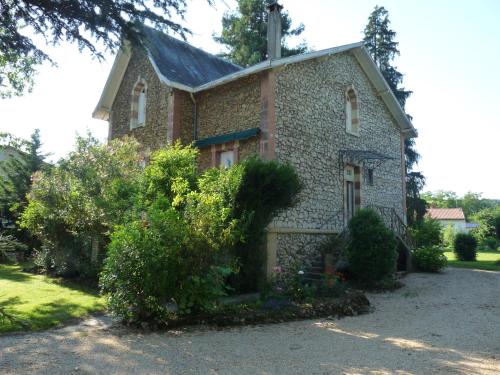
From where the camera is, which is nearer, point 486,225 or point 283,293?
point 283,293

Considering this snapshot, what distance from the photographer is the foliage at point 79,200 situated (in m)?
11.1

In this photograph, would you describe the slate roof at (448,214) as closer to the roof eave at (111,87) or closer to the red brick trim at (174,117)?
the roof eave at (111,87)

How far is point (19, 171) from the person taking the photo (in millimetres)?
18016

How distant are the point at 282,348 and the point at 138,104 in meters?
12.7

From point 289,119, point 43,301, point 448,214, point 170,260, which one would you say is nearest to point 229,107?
point 289,119

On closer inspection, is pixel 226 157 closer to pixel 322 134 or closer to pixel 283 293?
pixel 322 134

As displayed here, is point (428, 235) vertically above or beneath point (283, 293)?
above

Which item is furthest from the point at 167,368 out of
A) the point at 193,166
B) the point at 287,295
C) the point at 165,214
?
the point at 193,166

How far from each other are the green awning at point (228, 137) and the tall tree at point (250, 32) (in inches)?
508

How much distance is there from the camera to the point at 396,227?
14938 millimetres

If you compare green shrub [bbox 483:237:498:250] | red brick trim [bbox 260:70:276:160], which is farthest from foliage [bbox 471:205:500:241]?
red brick trim [bbox 260:70:276:160]

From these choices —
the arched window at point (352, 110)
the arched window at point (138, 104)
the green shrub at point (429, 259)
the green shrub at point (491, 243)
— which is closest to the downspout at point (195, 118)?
the arched window at point (138, 104)

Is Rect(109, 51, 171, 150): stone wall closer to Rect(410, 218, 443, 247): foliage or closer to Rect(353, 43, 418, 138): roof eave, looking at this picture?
Rect(353, 43, 418, 138): roof eave

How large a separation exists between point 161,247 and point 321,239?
23.7 feet
